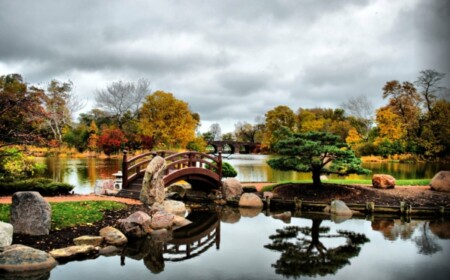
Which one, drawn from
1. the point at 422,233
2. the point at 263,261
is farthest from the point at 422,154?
the point at 263,261

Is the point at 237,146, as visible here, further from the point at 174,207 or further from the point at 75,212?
the point at 75,212

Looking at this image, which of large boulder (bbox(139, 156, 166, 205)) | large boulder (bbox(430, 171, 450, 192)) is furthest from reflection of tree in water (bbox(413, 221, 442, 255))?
large boulder (bbox(139, 156, 166, 205))

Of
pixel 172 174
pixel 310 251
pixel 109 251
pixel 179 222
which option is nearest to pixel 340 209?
pixel 310 251

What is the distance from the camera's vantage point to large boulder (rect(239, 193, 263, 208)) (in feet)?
50.8

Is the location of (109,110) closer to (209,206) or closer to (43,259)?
(209,206)

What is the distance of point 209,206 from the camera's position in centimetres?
1602

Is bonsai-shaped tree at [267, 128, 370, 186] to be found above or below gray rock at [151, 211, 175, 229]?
above

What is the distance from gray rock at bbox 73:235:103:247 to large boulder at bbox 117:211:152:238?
1113 millimetres

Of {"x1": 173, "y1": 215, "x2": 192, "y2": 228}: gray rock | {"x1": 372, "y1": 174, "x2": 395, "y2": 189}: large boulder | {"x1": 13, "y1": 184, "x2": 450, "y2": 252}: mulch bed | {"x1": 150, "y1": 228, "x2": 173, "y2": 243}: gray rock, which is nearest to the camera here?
{"x1": 150, "y1": 228, "x2": 173, "y2": 243}: gray rock

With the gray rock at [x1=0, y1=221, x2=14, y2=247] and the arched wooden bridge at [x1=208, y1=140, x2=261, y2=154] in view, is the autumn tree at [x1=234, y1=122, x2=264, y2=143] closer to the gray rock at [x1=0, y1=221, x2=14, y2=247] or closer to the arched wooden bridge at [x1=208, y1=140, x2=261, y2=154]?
the arched wooden bridge at [x1=208, y1=140, x2=261, y2=154]

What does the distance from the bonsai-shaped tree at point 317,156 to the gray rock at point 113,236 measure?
7.91 m

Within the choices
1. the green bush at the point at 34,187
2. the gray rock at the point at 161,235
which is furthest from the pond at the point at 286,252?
the green bush at the point at 34,187

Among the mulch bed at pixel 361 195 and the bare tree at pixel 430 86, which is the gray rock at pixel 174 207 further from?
the bare tree at pixel 430 86

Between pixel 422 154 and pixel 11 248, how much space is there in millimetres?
33716
